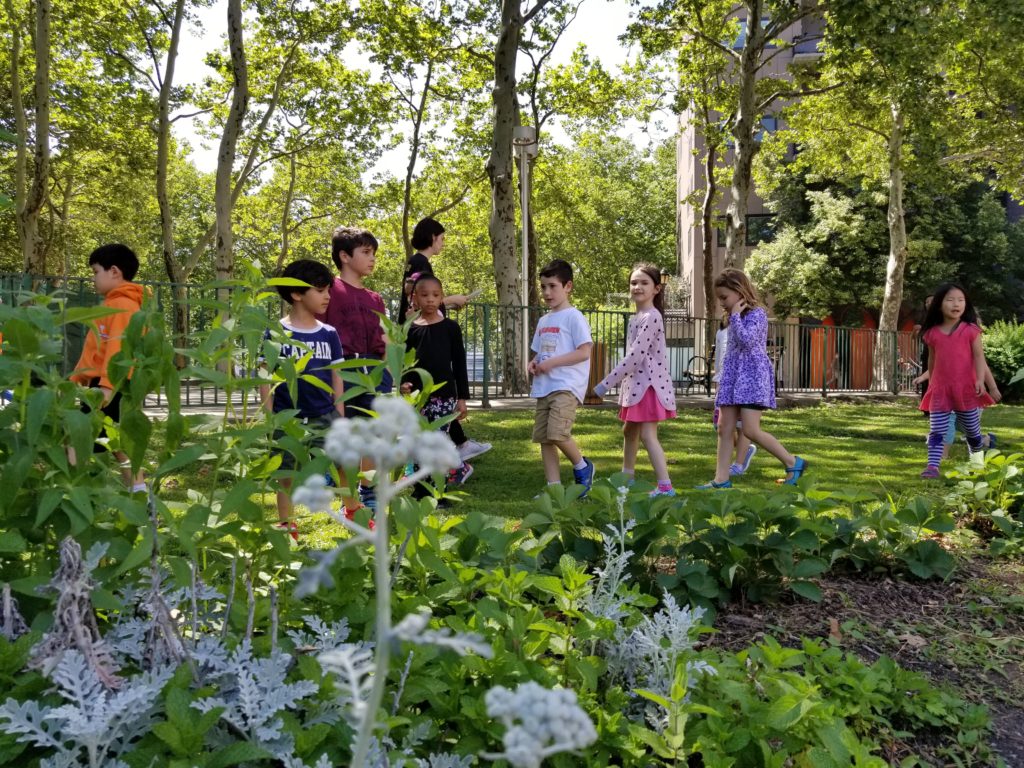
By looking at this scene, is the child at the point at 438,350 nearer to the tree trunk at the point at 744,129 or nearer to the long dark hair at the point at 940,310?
the long dark hair at the point at 940,310

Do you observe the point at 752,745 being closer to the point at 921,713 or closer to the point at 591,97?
the point at 921,713

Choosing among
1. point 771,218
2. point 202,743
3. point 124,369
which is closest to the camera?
point 202,743

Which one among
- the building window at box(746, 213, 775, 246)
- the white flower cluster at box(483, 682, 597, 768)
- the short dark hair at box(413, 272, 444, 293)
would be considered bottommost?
the white flower cluster at box(483, 682, 597, 768)

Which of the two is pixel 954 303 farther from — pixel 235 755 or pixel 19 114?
pixel 19 114

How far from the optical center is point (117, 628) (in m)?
1.81

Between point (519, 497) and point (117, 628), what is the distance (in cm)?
449

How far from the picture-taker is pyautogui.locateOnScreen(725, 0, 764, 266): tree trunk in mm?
17156

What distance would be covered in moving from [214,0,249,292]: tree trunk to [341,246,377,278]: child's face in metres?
10.8

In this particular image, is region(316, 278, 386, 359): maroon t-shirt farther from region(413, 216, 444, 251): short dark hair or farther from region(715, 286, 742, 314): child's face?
region(715, 286, 742, 314): child's face

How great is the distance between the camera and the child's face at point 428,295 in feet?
20.7

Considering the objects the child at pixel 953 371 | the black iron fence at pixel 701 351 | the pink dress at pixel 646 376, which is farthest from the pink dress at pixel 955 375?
the black iron fence at pixel 701 351

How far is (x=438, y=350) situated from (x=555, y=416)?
1.08m

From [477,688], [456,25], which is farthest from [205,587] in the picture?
[456,25]

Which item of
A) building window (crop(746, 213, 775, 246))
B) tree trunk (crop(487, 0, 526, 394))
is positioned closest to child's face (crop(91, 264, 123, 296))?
tree trunk (crop(487, 0, 526, 394))
